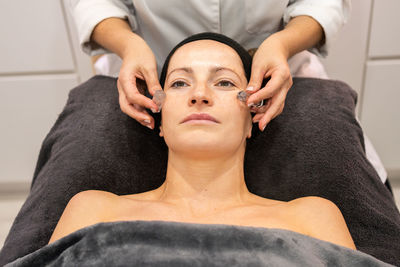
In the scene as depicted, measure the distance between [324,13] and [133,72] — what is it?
2.15 feet

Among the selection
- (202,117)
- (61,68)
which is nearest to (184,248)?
(202,117)

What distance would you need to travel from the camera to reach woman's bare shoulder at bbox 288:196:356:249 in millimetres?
980

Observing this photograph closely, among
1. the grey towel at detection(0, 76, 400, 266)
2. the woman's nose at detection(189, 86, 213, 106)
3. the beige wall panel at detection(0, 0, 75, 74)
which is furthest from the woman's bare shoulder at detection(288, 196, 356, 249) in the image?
the beige wall panel at detection(0, 0, 75, 74)

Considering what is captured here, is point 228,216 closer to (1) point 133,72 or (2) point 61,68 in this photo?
(1) point 133,72

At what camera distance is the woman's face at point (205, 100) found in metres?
1.03

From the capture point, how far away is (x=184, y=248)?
851 mm

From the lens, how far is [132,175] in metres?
1.26

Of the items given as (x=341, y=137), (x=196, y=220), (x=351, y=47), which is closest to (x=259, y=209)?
(x=196, y=220)

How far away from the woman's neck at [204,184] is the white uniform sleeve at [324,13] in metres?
0.54

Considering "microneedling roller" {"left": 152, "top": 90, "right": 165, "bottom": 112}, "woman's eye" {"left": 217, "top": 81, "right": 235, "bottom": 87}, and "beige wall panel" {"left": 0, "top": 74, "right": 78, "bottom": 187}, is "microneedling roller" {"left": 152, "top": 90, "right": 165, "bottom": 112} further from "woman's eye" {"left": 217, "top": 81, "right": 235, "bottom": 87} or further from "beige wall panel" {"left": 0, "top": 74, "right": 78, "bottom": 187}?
"beige wall panel" {"left": 0, "top": 74, "right": 78, "bottom": 187}

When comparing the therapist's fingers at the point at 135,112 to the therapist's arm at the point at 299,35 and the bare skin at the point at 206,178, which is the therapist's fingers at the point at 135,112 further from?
the therapist's arm at the point at 299,35

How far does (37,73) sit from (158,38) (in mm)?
865

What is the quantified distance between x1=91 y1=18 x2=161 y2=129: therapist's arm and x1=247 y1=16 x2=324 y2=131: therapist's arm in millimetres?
274

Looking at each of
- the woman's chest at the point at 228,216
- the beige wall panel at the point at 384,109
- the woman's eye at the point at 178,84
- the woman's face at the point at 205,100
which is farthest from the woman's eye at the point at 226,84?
the beige wall panel at the point at 384,109
